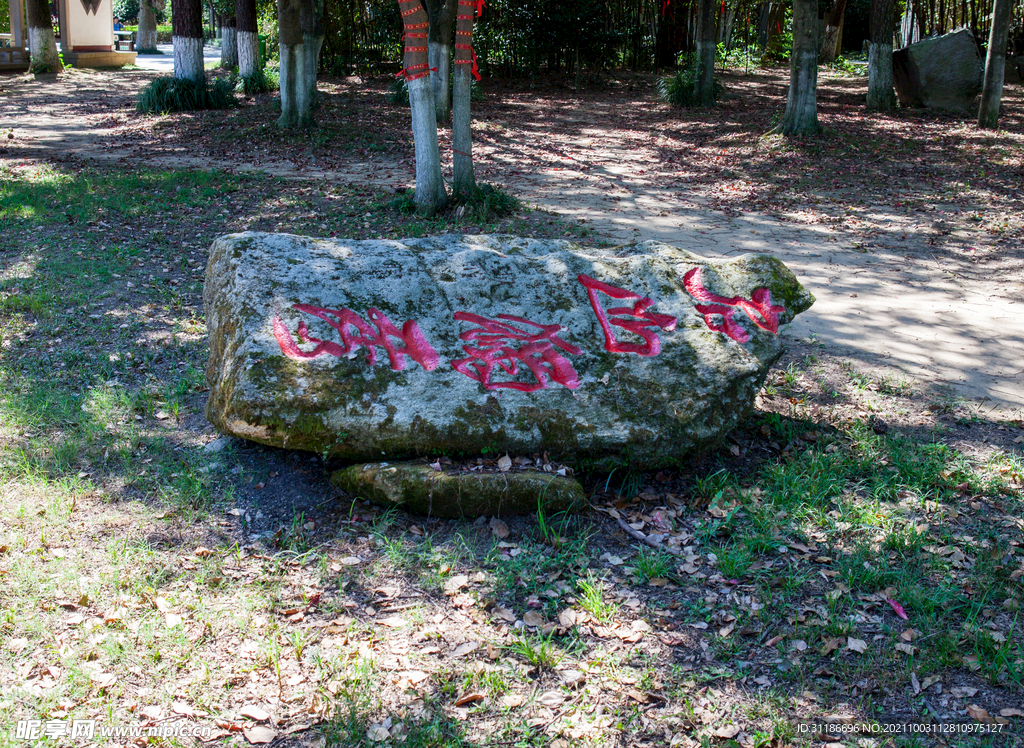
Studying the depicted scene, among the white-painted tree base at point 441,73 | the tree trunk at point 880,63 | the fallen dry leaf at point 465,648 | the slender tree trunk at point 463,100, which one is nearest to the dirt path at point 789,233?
the white-painted tree base at point 441,73

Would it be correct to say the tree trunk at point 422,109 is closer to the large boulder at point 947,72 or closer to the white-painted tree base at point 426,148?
the white-painted tree base at point 426,148

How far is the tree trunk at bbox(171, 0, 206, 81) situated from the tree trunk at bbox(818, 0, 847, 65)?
1752 cm

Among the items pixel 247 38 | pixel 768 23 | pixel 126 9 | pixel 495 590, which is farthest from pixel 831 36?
pixel 126 9

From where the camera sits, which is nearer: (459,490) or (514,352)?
(459,490)

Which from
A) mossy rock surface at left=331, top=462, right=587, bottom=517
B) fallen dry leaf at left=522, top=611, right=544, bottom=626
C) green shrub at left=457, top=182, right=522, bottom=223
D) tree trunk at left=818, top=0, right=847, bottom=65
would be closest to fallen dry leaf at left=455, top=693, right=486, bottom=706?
fallen dry leaf at left=522, top=611, right=544, bottom=626

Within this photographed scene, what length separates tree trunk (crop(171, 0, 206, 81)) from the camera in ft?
51.0

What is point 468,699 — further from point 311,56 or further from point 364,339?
point 311,56

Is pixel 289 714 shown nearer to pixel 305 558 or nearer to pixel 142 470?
pixel 305 558

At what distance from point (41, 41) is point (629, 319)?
22.7 m

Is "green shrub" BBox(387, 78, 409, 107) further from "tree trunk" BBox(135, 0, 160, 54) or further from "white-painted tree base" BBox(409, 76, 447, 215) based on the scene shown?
"tree trunk" BBox(135, 0, 160, 54)

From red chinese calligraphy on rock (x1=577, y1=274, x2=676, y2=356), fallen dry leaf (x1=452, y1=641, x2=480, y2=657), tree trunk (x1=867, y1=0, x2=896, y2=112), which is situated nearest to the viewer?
fallen dry leaf (x1=452, y1=641, x2=480, y2=657)

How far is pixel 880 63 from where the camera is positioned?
15445 millimetres

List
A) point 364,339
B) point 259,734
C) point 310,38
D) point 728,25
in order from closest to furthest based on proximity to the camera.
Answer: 1. point 259,734
2. point 364,339
3. point 310,38
4. point 728,25

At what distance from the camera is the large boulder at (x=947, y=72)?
15.1 m
